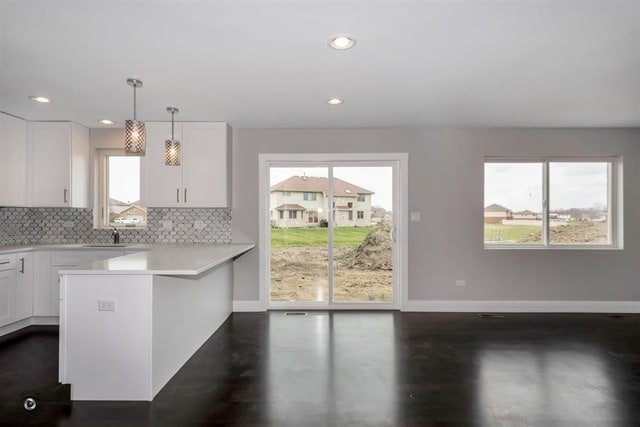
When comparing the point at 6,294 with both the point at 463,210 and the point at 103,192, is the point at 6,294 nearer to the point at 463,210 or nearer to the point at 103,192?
the point at 103,192

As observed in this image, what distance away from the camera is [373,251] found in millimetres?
4707

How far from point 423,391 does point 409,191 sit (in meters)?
2.63

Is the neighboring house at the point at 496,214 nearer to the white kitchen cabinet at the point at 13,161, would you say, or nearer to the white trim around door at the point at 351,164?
the white trim around door at the point at 351,164

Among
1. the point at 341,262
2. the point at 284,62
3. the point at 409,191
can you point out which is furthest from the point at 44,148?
the point at 409,191

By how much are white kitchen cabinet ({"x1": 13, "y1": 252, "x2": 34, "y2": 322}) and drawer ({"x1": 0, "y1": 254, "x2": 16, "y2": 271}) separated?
4 cm

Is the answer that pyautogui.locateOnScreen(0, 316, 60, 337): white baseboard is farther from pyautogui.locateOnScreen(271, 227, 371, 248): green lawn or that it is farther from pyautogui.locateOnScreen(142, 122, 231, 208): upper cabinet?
pyautogui.locateOnScreen(271, 227, 371, 248): green lawn

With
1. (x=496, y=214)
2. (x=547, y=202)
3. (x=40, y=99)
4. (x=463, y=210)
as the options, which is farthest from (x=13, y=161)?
(x=547, y=202)

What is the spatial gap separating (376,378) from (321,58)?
2.47m

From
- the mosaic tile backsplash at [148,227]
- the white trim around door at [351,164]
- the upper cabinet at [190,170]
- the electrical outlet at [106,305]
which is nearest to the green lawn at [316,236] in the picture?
the white trim around door at [351,164]

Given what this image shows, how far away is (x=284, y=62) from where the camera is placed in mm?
2572

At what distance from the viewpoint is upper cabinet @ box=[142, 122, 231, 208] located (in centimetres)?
423

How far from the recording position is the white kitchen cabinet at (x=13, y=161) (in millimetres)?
3898

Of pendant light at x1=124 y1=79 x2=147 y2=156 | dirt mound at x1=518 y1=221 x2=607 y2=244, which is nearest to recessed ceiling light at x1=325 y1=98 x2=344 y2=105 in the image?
pendant light at x1=124 y1=79 x2=147 y2=156

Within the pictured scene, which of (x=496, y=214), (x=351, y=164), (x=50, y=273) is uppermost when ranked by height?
(x=351, y=164)
